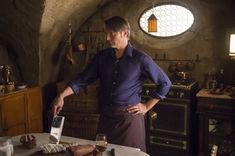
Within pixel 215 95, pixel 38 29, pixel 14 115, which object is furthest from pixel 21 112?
pixel 215 95

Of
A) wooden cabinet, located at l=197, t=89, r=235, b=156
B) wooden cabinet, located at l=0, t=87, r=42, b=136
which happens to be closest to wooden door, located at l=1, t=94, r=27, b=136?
wooden cabinet, located at l=0, t=87, r=42, b=136

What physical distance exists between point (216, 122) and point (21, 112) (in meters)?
2.78

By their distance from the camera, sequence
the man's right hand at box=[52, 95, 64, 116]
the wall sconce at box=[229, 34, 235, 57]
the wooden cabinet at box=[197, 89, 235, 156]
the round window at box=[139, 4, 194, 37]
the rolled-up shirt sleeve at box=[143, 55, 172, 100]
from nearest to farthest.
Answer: the man's right hand at box=[52, 95, 64, 116] < the rolled-up shirt sleeve at box=[143, 55, 172, 100] < the wooden cabinet at box=[197, 89, 235, 156] < the wall sconce at box=[229, 34, 235, 57] < the round window at box=[139, 4, 194, 37]

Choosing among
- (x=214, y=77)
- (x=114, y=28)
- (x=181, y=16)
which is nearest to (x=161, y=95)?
(x=114, y=28)

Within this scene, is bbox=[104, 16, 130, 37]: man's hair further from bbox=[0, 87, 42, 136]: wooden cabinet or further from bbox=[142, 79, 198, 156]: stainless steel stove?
bbox=[0, 87, 42, 136]: wooden cabinet

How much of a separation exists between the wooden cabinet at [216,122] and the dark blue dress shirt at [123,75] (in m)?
1.43

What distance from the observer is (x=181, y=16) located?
5.09 meters

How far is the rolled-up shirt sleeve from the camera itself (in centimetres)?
297

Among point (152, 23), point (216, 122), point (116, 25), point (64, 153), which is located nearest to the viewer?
point (64, 153)

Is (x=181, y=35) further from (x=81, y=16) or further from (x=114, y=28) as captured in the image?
(x=114, y=28)

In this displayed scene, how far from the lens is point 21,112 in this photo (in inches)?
187

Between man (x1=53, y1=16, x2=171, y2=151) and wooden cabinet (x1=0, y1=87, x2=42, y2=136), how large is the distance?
6.03ft

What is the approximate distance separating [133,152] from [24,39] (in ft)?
9.99

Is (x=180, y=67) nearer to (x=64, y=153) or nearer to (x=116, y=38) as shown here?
(x=116, y=38)
